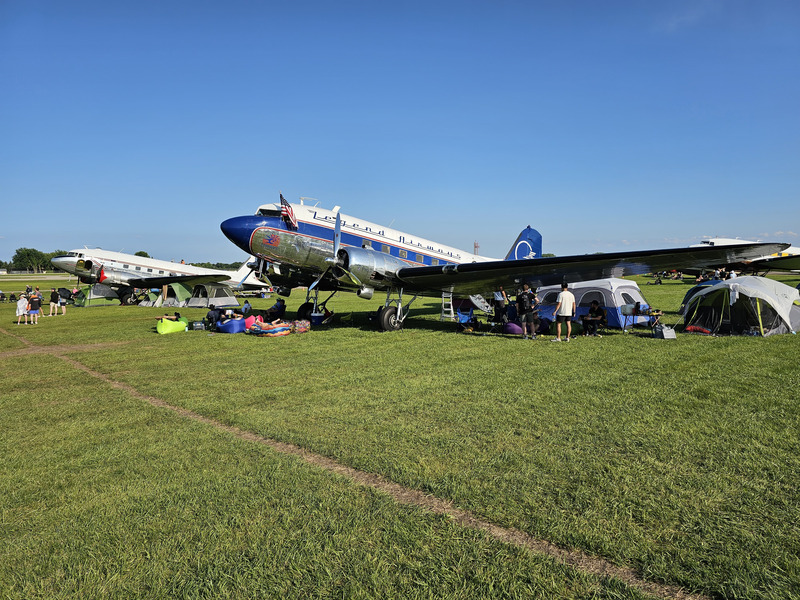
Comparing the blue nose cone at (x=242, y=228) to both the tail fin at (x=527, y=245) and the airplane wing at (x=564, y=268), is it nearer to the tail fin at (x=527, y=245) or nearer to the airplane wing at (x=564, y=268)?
the airplane wing at (x=564, y=268)

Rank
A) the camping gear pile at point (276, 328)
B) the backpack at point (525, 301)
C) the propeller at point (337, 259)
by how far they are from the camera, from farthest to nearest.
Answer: the camping gear pile at point (276, 328) → the propeller at point (337, 259) → the backpack at point (525, 301)

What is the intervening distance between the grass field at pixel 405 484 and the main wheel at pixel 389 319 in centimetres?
677

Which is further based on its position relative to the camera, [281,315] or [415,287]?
[281,315]

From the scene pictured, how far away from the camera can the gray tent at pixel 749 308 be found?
1305 cm

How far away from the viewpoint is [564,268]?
548 inches

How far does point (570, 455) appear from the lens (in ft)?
15.5

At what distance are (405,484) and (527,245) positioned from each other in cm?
2215

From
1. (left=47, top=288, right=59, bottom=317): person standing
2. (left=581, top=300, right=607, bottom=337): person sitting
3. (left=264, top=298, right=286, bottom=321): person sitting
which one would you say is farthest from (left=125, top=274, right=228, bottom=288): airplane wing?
(left=581, top=300, right=607, bottom=337): person sitting

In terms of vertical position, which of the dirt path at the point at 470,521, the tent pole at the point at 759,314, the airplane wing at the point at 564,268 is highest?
the airplane wing at the point at 564,268

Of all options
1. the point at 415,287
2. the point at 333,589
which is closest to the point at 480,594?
the point at 333,589

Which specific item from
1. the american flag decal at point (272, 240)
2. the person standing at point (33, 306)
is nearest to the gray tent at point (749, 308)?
the american flag decal at point (272, 240)

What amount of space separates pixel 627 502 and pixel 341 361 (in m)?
7.43

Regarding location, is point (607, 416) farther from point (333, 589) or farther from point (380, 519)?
point (333, 589)

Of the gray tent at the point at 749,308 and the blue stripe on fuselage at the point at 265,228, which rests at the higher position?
the blue stripe on fuselage at the point at 265,228
